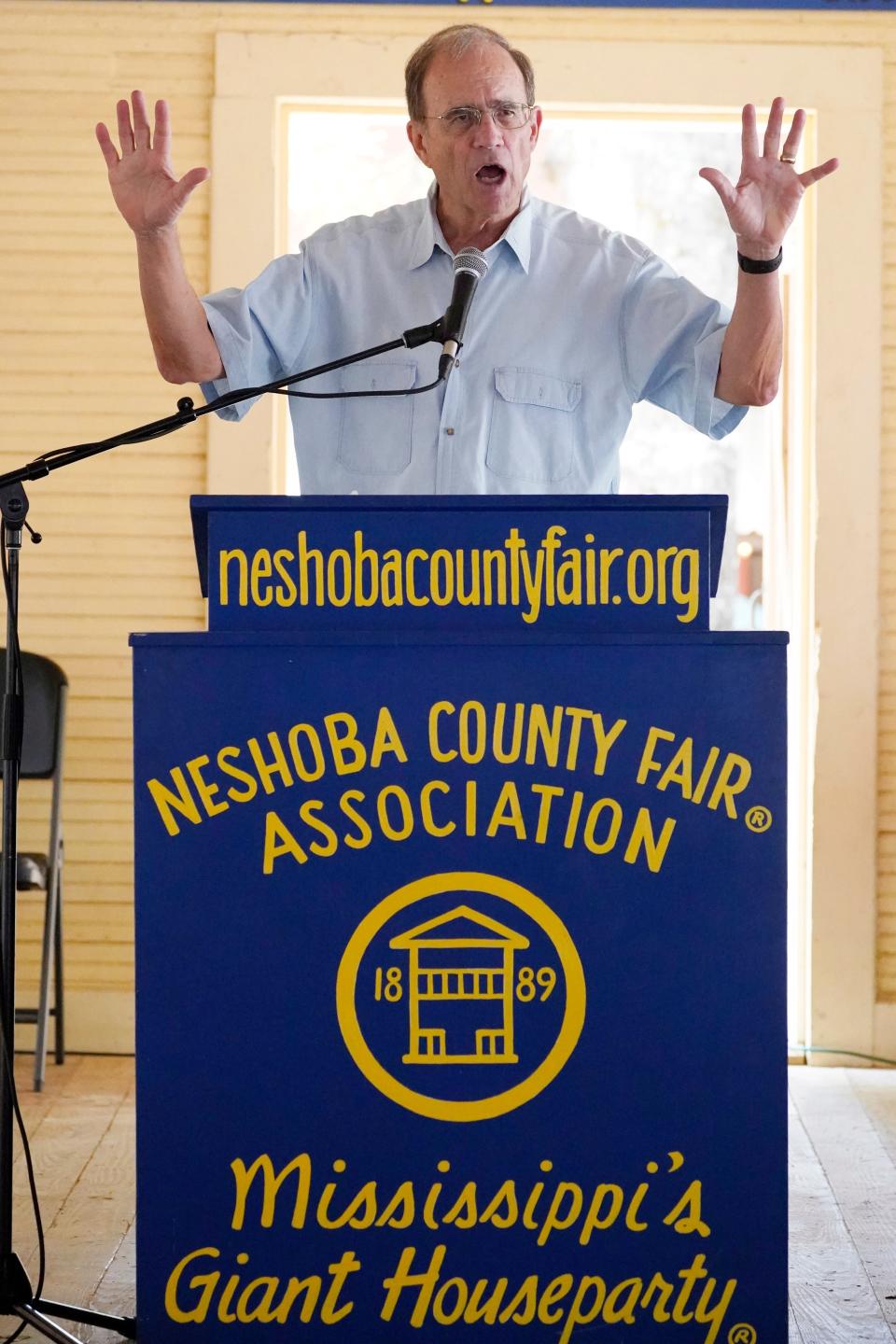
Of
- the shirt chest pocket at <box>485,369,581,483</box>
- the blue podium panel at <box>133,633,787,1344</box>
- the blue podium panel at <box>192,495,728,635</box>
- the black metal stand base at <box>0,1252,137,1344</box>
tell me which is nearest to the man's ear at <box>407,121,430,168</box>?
the shirt chest pocket at <box>485,369,581,483</box>

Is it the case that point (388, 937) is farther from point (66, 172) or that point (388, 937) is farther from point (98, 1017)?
point (66, 172)

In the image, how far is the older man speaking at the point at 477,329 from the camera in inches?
86.1

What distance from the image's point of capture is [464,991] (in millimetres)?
1592

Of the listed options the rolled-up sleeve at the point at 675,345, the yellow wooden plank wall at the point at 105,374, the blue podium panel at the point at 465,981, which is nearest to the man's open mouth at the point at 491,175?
the rolled-up sleeve at the point at 675,345

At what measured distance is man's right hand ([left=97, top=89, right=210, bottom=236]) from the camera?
195 cm

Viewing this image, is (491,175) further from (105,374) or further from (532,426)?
(105,374)

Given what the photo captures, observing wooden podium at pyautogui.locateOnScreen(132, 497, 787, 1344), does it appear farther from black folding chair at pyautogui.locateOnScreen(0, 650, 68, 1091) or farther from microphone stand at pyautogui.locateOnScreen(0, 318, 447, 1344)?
black folding chair at pyautogui.locateOnScreen(0, 650, 68, 1091)

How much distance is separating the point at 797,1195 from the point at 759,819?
5.08ft

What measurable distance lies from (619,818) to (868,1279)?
3.98 feet

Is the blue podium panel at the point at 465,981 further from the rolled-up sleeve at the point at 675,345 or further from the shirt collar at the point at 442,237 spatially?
the shirt collar at the point at 442,237

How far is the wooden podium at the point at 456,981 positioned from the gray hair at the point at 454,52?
96 cm

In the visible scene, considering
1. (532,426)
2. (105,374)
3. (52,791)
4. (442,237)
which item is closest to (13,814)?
(532,426)

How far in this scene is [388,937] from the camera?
1596mm

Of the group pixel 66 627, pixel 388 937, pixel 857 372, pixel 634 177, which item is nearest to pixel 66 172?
pixel 66 627
